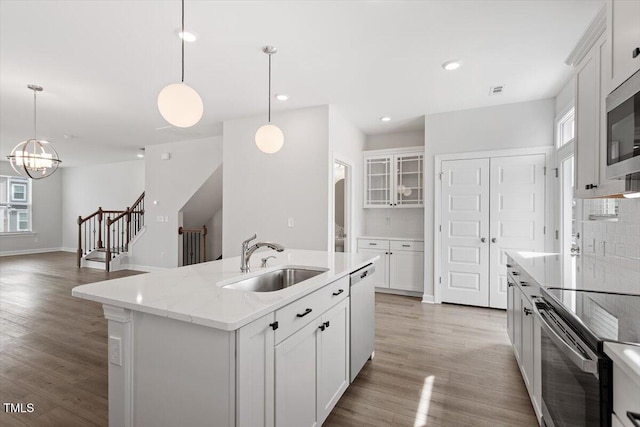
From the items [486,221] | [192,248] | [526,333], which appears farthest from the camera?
[192,248]

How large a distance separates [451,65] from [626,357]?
3.00 m

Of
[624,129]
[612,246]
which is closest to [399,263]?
[612,246]

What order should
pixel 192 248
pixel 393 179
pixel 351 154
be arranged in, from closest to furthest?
1. pixel 351 154
2. pixel 393 179
3. pixel 192 248

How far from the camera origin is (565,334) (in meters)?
1.27

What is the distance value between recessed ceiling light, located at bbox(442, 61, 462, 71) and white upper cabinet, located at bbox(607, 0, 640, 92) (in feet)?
4.61

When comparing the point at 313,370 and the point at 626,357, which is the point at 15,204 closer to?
the point at 313,370

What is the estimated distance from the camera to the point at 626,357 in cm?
88

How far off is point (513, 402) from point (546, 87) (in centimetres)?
342

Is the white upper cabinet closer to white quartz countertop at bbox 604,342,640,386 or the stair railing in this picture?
white quartz countertop at bbox 604,342,640,386

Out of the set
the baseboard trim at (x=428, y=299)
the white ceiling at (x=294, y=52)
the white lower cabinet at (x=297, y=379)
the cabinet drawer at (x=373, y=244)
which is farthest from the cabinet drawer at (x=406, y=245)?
the white lower cabinet at (x=297, y=379)

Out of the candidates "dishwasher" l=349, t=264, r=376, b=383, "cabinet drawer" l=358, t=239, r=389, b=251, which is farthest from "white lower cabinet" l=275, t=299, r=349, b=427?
"cabinet drawer" l=358, t=239, r=389, b=251

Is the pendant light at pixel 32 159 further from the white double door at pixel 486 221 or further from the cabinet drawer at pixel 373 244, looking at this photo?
the white double door at pixel 486 221

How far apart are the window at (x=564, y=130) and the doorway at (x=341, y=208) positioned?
2.73 metres

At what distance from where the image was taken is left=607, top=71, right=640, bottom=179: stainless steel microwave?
56.6 inches
